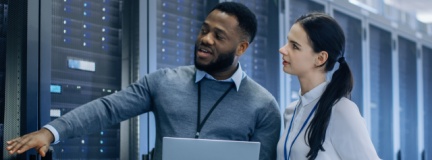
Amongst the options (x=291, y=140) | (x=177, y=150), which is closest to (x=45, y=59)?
(x=177, y=150)

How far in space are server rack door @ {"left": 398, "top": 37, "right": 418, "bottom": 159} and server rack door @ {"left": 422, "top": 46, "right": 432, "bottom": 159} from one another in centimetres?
36

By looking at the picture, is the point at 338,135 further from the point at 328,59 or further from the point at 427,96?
the point at 427,96

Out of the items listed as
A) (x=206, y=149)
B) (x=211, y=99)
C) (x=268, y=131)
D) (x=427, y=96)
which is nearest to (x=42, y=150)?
(x=206, y=149)

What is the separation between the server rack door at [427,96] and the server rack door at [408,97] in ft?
1.20

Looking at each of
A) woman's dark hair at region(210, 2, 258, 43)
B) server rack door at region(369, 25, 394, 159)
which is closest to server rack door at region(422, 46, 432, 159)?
server rack door at region(369, 25, 394, 159)

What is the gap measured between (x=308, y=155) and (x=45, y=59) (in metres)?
1.18

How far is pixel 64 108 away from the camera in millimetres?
2568

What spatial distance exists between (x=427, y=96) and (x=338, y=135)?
5.78 m

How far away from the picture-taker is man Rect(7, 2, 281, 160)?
1895 mm

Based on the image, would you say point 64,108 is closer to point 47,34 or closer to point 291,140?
point 47,34

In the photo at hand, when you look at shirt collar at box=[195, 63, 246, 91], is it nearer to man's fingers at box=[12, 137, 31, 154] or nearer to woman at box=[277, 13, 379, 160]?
woman at box=[277, 13, 379, 160]

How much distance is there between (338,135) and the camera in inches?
69.2

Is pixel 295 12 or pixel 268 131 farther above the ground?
pixel 295 12

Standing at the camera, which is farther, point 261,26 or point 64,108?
point 261,26
